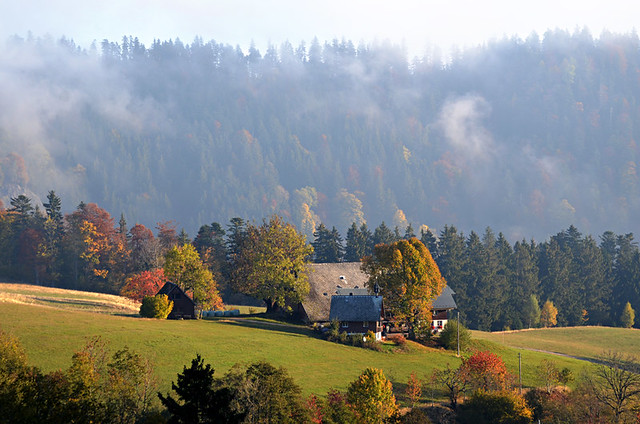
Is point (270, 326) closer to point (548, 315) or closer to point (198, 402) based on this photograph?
point (198, 402)

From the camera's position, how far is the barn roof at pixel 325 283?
291 feet

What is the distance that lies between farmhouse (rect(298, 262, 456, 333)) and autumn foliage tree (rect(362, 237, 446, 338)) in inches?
205

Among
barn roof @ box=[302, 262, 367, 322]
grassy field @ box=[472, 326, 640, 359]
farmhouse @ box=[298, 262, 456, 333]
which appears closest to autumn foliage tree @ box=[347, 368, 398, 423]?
farmhouse @ box=[298, 262, 456, 333]

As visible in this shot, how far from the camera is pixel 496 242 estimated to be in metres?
153

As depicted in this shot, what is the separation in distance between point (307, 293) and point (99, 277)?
2433 inches

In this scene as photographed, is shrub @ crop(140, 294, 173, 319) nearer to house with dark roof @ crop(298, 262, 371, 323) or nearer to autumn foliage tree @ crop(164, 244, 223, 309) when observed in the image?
autumn foliage tree @ crop(164, 244, 223, 309)

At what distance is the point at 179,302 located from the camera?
82.8m

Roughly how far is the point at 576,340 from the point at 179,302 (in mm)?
73864

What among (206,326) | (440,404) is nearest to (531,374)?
(440,404)

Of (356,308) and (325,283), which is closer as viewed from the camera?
(356,308)

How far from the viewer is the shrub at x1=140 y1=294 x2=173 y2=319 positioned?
76500mm

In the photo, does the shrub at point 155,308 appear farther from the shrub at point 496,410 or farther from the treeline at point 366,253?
the shrub at point 496,410

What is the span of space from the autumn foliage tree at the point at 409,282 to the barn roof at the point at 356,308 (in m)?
3.05

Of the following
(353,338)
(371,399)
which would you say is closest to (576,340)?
(353,338)
